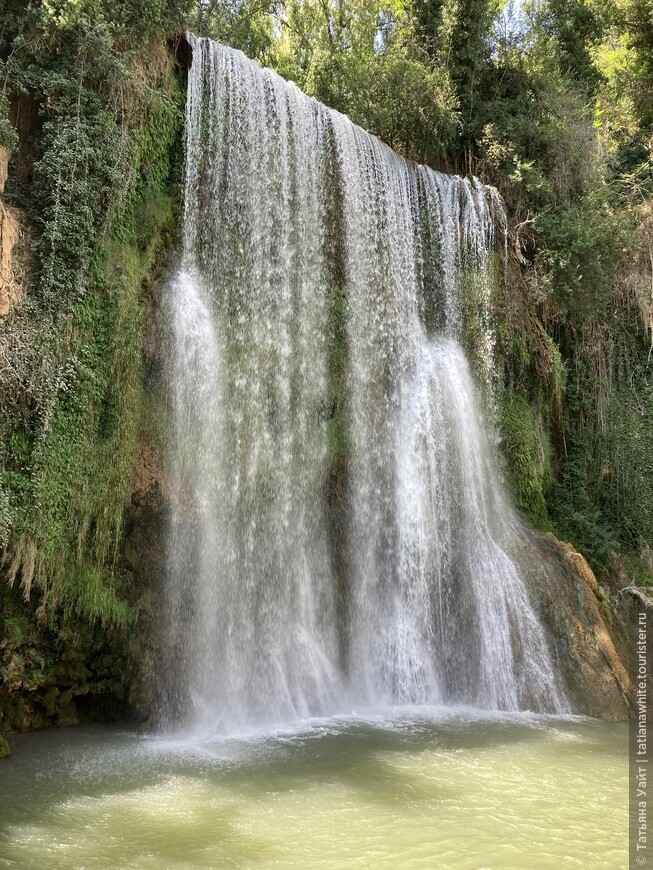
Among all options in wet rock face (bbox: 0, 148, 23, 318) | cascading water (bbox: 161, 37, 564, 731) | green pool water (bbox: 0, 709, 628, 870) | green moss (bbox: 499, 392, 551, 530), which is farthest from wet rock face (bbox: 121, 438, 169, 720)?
green moss (bbox: 499, 392, 551, 530)

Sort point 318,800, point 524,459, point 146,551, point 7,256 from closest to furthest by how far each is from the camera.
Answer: point 318,800, point 7,256, point 146,551, point 524,459

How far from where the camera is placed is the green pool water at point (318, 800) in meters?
5.04

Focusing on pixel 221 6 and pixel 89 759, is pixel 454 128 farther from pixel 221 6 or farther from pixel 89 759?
pixel 89 759

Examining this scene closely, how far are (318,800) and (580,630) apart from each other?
6.36 m

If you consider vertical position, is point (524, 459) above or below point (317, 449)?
above

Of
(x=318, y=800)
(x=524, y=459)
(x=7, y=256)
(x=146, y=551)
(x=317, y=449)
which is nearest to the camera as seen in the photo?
(x=318, y=800)

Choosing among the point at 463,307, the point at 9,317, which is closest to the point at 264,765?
the point at 9,317

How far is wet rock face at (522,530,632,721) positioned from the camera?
10266 mm

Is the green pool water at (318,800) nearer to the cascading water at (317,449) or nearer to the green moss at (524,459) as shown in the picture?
the cascading water at (317,449)

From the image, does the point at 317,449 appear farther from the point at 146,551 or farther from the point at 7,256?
the point at 7,256

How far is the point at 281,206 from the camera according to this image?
1196cm

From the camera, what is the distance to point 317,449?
11297mm

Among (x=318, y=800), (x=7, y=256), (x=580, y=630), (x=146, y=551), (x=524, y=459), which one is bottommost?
(x=318, y=800)

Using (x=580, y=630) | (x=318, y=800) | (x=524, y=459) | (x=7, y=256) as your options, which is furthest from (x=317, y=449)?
(x=318, y=800)
